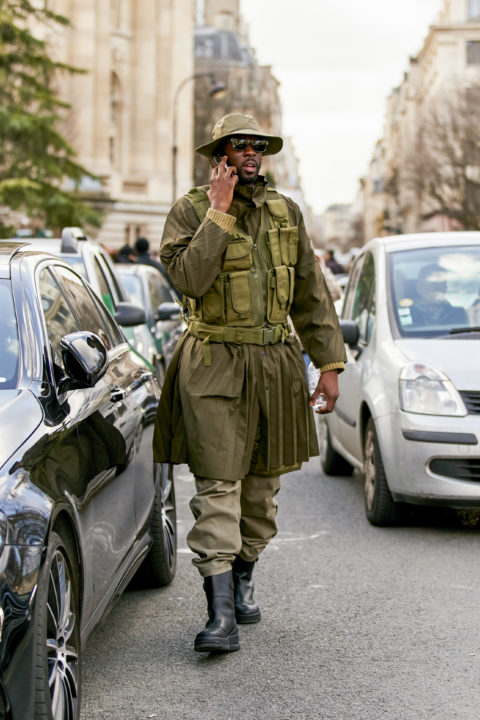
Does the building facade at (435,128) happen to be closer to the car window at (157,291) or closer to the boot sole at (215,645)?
the car window at (157,291)

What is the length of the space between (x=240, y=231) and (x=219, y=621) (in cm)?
151

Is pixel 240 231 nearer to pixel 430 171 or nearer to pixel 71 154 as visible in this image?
pixel 71 154

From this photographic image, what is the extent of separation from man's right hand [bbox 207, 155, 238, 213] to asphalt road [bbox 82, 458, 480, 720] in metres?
1.73

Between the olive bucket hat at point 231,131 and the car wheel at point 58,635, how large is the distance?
1.93 m

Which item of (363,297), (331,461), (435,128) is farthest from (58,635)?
(435,128)

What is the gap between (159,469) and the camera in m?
6.08

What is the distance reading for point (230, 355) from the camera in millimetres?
5258

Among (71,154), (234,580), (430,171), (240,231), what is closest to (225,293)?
(240,231)

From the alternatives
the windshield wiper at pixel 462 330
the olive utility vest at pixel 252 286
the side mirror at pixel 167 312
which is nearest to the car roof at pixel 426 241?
the windshield wiper at pixel 462 330

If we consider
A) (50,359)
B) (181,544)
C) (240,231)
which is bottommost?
(181,544)

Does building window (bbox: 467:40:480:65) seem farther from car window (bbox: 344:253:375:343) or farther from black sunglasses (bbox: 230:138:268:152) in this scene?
black sunglasses (bbox: 230:138:268:152)

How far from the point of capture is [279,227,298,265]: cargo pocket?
5328mm

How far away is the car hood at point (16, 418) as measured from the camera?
3.63m

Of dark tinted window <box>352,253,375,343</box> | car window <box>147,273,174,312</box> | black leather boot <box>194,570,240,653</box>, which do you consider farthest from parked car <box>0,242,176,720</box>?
car window <box>147,273,174,312</box>
